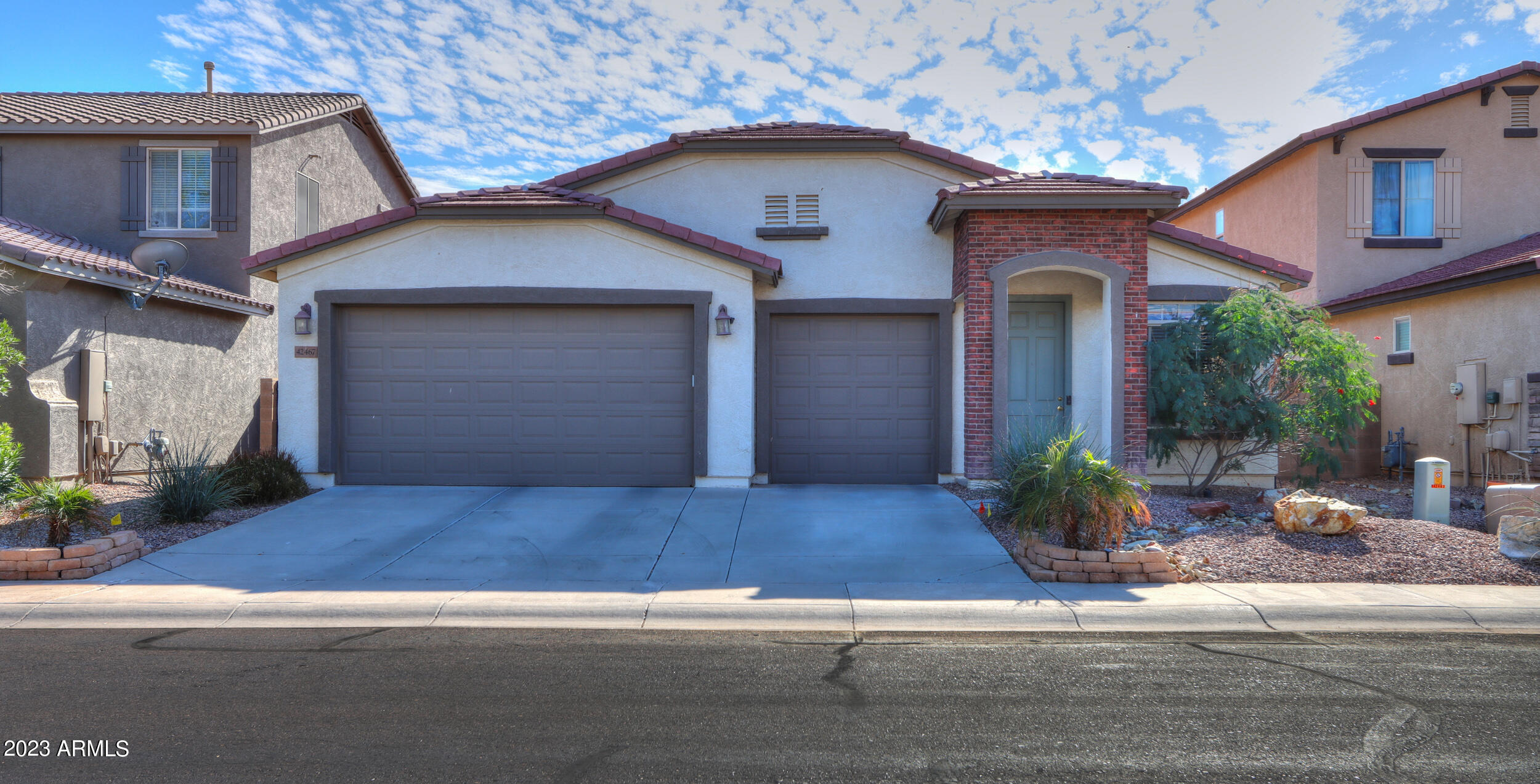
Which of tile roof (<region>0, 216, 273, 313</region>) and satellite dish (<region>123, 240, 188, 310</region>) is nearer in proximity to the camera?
tile roof (<region>0, 216, 273, 313</region>)

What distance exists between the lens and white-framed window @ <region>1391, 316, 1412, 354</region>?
44.5 ft

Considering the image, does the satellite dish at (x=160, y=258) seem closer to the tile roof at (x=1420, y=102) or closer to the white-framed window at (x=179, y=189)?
the white-framed window at (x=179, y=189)

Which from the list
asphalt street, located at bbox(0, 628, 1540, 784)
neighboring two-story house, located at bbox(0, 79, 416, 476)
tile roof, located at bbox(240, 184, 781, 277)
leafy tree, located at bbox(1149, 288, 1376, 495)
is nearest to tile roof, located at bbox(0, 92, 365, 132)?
neighboring two-story house, located at bbox(0, 79, 416, 476)

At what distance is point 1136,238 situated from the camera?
31.7 feet

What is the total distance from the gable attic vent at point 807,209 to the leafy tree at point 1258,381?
15.4 ft

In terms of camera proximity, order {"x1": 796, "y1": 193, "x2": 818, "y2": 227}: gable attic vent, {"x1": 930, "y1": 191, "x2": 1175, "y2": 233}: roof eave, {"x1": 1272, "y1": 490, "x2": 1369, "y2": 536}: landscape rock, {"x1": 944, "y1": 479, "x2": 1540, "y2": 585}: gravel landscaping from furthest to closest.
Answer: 1. {"x1": 796, "y1": 193, "x2": 818, "y2": 227}: gable attic vent
2. {"x1": 930, "y1": 191, "x2": 1175, "y2": 233}: roof eave
3. {"x1": 1272, "y1": 490, "x2": 1369, "y2": 536}: landscape rock
4. {"x1": 944, "y1": 479, "x2": 1540, "y2": 585}: gravel landscaping

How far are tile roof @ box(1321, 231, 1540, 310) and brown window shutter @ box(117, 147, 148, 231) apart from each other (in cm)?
2120

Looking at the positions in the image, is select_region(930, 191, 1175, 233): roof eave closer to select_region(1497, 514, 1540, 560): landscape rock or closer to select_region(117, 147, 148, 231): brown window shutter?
select_region(1497, 514, 1540, 560): landscape rock

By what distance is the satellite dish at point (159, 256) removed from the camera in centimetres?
1053

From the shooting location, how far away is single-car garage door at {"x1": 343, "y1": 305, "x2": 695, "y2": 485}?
9945 mm

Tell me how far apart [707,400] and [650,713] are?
6.08 metres

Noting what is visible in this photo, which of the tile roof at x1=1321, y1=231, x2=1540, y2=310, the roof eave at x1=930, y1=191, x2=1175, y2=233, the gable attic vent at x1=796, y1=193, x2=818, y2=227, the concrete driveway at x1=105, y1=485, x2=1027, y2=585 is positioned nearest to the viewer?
the concrete driveway at x1=105, y1=485, x2=1027, y2=585

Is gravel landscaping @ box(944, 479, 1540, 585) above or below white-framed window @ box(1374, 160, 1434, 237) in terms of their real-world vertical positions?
below

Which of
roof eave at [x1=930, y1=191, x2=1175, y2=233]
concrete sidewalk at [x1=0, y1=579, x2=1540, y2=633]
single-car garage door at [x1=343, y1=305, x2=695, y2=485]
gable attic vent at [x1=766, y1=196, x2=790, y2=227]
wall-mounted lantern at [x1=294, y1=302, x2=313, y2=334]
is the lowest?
Result: concrete sidewalk at [x1=0, y1=579, x2=1540, y2=633]
